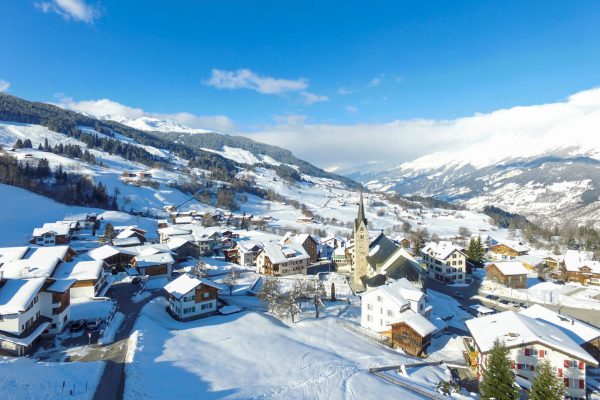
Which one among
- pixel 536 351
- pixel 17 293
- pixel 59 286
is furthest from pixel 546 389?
pixel 17 293

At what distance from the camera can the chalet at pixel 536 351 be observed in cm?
3284

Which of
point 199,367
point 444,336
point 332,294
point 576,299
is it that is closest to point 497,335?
point 444,336

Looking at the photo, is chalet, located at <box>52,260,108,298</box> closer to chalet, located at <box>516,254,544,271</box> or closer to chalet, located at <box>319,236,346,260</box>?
chalet, located at <box>319,236,346,260</box>

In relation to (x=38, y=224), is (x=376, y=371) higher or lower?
lower

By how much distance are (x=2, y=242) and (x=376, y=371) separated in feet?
283

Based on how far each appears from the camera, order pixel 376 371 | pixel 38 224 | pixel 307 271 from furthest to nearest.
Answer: pixel 38 224 < pixel 307 271 < pixel 376 371

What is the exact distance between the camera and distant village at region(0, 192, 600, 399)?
33812mm

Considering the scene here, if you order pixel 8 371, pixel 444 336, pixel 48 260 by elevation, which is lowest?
pixel 444 336

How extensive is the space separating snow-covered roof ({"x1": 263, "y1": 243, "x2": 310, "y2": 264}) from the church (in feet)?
37.2

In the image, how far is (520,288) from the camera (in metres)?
69.1

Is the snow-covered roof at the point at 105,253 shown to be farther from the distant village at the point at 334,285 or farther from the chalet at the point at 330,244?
the chalet at the point at 330,244

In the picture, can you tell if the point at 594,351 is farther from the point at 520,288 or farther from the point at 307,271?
the point at 307,271

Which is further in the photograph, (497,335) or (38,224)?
(38,224)

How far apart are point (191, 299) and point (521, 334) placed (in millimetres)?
36943
